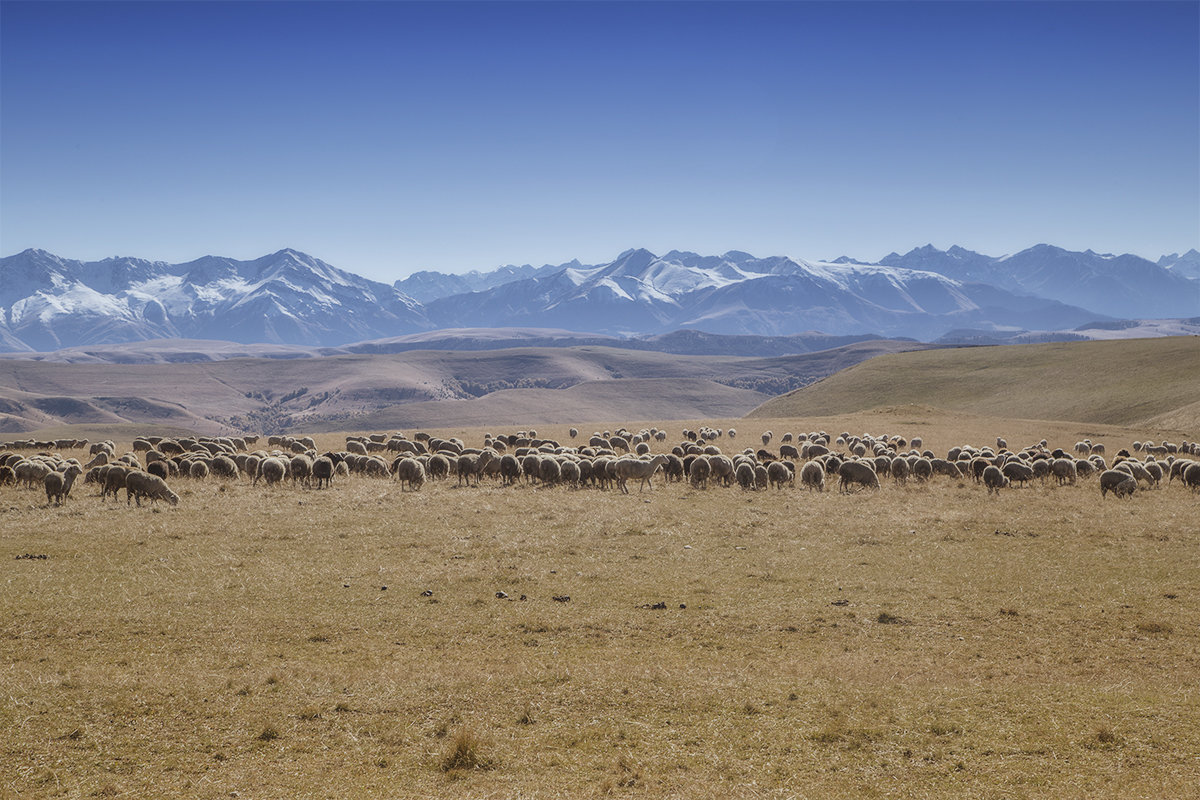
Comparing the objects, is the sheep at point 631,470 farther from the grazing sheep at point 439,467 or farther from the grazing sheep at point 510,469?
the grazing sheep at point 439,467

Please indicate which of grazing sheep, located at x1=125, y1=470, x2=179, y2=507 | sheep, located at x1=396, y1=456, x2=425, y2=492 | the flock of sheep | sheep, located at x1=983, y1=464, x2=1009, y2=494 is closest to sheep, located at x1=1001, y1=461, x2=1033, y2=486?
the flock of sheep

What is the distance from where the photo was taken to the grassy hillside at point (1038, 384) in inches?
3472

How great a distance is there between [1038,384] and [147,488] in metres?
118

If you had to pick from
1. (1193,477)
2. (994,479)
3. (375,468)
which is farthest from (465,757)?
(1193,477)

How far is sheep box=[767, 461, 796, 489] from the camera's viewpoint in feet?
114

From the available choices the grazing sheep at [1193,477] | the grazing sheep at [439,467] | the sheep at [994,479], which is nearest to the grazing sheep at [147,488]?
the grazing sheep at [439,467]

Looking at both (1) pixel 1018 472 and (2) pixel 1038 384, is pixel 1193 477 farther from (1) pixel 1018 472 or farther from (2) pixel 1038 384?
(2) pixel 1038 384

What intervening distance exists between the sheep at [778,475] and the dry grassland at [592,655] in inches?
328

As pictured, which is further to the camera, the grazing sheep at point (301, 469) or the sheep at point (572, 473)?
the sheep at point (572, 473)

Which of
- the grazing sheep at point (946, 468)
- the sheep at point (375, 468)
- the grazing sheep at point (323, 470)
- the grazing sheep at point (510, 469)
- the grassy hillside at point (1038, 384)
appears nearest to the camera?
the grazing sheep at point (323, 470)

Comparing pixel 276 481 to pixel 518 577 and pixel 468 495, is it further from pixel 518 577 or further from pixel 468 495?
pixel 518 577

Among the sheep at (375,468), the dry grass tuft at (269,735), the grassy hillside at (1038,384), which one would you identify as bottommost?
the dry grass tuft at (269,735)

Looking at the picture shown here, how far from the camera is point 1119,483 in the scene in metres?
32.4

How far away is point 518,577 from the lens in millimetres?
19172
